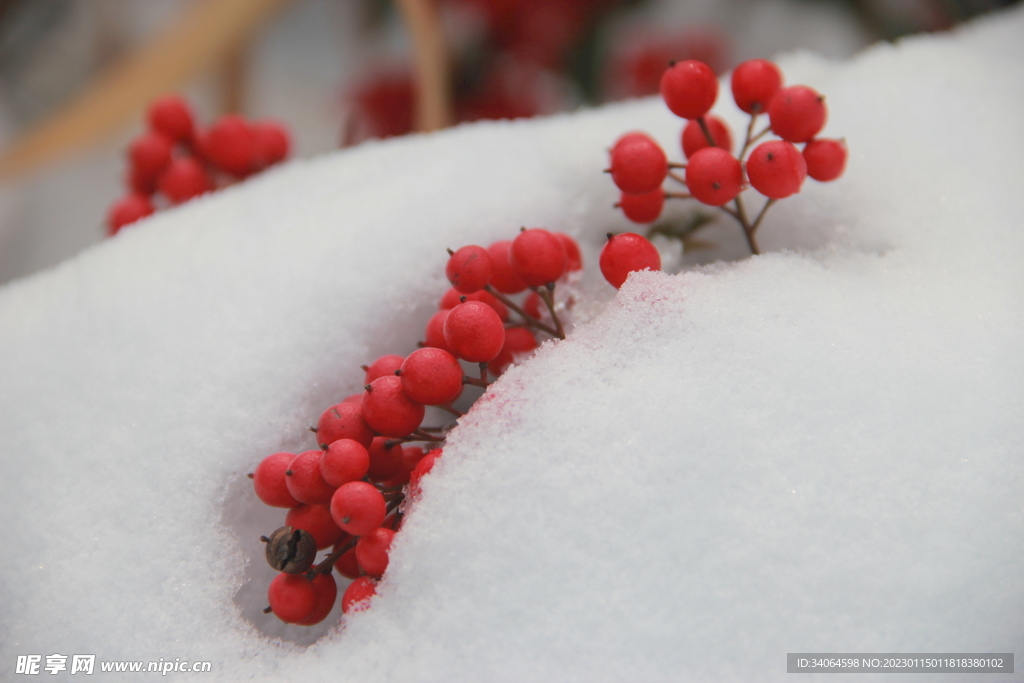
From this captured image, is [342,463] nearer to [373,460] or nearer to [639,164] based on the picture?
[373,460]

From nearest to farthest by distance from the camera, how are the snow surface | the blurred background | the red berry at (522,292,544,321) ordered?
the snow surface
the red berry at (522,292,544,321)
the blurred background

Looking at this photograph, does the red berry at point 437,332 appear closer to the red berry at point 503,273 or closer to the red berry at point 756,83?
the red berry at point 503,273

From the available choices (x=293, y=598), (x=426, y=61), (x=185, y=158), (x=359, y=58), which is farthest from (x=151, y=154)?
(x=359, y=58)

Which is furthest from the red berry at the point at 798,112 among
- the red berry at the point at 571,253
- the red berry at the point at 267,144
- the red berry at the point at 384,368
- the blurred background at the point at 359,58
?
the blurred background at the point at 359,58

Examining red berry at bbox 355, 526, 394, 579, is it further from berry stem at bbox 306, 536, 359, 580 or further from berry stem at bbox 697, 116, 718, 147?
berry stem at bbox 697, 116, 718, 147

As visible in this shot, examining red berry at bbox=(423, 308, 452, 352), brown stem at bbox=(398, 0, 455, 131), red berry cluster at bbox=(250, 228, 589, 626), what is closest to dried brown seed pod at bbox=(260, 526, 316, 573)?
red berry cluster at bbox=(250, 228, 589, 626)

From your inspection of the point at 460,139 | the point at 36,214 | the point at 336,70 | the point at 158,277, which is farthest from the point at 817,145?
the point at 36,214

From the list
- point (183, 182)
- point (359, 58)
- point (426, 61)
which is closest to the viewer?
point (183, 182)
